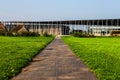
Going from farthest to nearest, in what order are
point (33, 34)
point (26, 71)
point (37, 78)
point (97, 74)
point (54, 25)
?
point (54, 25) → point (33, 34) → point (26, 71) → point (97, 74) → point (37, 78)

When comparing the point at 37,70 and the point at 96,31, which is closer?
the point at 37,70

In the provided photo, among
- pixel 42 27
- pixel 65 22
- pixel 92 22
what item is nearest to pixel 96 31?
pixel 92 22

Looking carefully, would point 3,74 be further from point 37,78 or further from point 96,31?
point 96,31

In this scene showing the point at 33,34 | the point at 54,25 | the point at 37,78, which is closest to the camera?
the point at 37,78

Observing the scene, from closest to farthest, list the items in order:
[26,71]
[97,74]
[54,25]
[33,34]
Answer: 1. [97,74]
2. [26,71]
3. [33,34]
4. [54,25]

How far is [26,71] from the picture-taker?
45.0 feet

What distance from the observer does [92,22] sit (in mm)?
137000

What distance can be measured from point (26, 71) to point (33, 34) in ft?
261

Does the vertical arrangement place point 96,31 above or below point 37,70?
below

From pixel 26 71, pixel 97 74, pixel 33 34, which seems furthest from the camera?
pixel 33 34

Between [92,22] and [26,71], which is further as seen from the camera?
[92,22]

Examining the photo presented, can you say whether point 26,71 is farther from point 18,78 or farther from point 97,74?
point 97,74

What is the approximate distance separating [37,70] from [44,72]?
2.35ft

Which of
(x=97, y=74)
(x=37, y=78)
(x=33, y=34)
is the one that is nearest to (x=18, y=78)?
(x=37, y=78)
